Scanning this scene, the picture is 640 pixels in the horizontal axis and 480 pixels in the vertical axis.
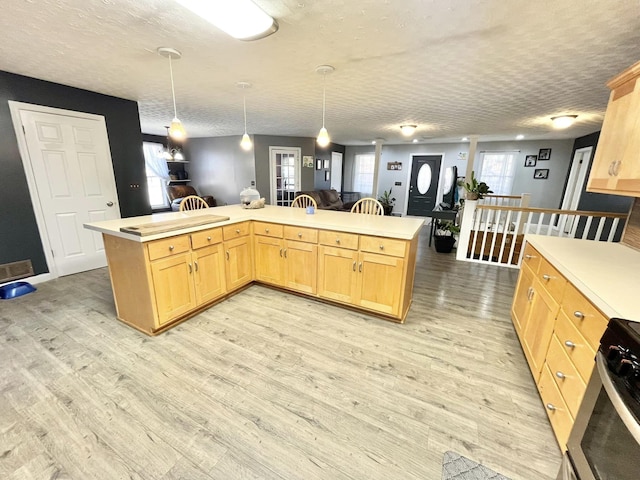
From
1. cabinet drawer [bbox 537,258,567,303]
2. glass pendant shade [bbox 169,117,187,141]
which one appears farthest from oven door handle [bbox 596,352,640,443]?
glass pendant shade [bbox 169,117,187,141]

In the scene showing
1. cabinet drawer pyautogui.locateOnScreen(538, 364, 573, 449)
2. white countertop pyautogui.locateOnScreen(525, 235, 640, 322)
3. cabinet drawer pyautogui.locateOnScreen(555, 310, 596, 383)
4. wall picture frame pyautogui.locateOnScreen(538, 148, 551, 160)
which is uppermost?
wall picture frame pyautogui.locateOnScreen(538, 148, 551, 160)

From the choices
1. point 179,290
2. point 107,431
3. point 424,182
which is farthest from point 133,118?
point 424,182

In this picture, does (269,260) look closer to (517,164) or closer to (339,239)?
(339,239)

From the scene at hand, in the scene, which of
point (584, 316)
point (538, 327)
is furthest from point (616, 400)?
point (538, 327)

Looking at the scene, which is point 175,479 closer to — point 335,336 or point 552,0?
point 335,336

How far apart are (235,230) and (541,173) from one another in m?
8.32

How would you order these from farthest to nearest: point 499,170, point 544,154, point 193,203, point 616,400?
point 499,170, point 544,154, point 193,203, point 616,400

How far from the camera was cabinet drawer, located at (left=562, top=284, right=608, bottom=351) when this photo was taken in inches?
44.9

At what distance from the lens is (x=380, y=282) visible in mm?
2498

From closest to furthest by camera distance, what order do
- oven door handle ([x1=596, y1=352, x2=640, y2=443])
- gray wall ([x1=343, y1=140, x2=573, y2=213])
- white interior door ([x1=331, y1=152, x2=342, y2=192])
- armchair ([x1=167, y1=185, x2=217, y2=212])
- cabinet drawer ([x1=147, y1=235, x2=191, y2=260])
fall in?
oven door handle ([x1=596, y1=352, x2=640, y2=443]) < cabinet drawer ([x1=147, y1=235, x2=191, y2=260]) < gray wall ([x1=343, y1=140, x2=573, y2=213]) < armchair ([x1=167, y1=185, x2=217, y2=212]) < white interior door ([x1=331, y1=152, x2=342, y2=192])

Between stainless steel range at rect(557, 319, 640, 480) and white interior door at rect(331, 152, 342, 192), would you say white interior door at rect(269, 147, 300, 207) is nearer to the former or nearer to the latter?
white interior door at rect(331, 152, 342, 192)

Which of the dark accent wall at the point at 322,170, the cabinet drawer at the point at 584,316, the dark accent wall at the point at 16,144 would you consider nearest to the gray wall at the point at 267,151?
the dark accent wall at the point at 322,170

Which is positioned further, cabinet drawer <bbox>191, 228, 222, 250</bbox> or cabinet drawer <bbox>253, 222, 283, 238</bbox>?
cabinet drawer <bbox>253, 222, 283, 238</bbox>

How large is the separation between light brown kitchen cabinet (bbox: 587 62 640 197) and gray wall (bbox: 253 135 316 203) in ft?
21.3
